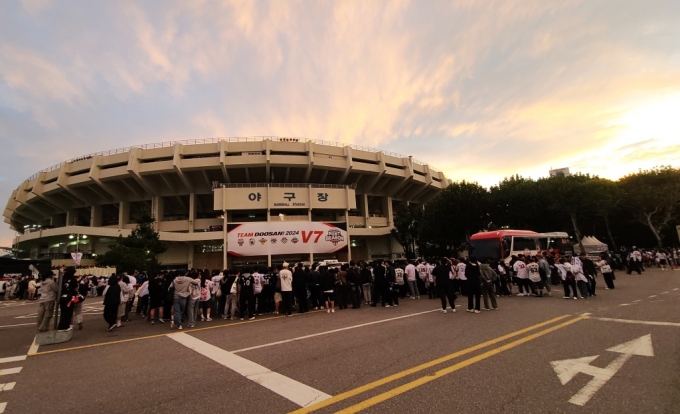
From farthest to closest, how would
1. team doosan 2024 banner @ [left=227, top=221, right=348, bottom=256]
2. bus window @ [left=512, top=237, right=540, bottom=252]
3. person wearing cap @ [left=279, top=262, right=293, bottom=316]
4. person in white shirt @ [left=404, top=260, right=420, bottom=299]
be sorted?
team doosan 2024 banner @ [left=227, top=221, right=348, bottom=256] < bus window @ [left=512, top=237, right=540, bottom=252] < person in white shirt @ [left=404, top=260, right=420, bottom=299] < person wearing cap @ [left=279, top=262, right=293, bottom=316]

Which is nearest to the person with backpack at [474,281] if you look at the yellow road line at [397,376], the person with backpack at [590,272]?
the yellow road line at [397,376]

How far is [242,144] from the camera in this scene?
134 feet

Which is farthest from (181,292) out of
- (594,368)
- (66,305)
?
(594,368)

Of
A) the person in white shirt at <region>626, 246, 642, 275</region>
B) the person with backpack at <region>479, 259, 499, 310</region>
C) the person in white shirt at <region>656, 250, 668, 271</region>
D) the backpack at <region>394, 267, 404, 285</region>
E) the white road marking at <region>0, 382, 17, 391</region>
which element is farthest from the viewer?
the person in white shirt at <region>656, 250, 668, 271</region>

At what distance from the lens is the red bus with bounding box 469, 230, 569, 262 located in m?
21.7

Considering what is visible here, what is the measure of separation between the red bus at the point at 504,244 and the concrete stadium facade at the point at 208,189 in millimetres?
18558

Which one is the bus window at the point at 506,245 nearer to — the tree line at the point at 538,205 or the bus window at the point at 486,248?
the bus window at the point at 486,248

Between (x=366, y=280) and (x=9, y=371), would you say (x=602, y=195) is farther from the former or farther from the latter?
(x=9, y=371)

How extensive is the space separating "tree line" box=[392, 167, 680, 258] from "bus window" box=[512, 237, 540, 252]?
31.3 feet

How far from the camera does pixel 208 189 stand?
144ft

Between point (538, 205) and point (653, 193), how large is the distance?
12330mm

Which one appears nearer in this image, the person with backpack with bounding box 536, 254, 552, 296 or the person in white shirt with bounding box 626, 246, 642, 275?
the person with backpack with bounding box 536, 254, 552, 296

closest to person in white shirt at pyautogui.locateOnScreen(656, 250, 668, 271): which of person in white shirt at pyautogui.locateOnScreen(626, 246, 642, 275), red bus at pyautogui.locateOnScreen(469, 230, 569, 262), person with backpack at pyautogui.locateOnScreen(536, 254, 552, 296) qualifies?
person in white shirt at pyautogui.locateOnScreen(626, 246, 642, 275)

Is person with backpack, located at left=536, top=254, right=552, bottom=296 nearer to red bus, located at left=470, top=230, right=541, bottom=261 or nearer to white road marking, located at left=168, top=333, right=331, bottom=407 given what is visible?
red bus, located at left=470, top=230, right=541, bottom=261
